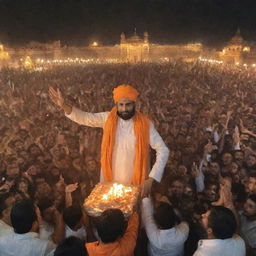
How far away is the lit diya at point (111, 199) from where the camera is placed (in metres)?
2.07

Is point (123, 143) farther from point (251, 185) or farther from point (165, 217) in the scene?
point (251, 185)

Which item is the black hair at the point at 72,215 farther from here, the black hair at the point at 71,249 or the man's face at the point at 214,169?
the man's face at the point at 214,169

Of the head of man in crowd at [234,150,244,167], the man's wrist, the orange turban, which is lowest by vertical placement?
the head of man in crowd at [234,150,244,167]

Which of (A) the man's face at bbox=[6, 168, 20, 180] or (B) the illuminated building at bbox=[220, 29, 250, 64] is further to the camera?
(B) the illuminated building at bbox=[220, 29, 250, 64]

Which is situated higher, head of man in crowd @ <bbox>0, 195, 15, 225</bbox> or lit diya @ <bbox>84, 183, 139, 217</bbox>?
lit diya @ <bbox>84, 183, 139, 217</bbox>

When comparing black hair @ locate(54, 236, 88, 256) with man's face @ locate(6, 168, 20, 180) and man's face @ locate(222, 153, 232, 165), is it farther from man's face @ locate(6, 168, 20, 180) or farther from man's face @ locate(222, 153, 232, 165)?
man's face @ locate(222, 153, 232, 165)

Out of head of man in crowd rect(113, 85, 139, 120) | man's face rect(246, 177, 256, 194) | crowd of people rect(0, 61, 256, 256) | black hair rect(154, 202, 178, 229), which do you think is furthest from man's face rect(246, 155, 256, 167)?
black hair rect(154, 202, 178, 229)

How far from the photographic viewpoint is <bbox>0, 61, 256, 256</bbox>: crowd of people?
6.59 ft

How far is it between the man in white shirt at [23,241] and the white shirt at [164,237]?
66 cm

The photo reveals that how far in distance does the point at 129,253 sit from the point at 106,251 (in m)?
0.16

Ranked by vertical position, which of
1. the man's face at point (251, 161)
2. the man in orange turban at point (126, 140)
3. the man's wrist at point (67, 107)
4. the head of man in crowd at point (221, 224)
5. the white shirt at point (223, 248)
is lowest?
the man's face at point (251, 161)

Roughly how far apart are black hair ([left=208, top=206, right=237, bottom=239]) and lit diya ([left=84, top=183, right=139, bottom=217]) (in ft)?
1.68

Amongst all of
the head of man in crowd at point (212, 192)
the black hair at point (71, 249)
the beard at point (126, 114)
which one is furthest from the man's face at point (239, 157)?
the black hair at point (71, 249)

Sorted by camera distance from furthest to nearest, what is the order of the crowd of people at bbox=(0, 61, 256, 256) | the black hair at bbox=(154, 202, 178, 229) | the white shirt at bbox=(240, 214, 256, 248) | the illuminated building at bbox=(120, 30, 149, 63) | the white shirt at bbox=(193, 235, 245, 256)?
the illuminated building at bbox=(120, 30, 149, 63) → the white shirt at bbox=(240, 214, 256, 248) → the black hair at bbox=(154, 202, 178, 229) → the crowd of people at bbox=(0, 61, 256, 256) → the white shirt at bbox=(193, 235, 245, 256)
